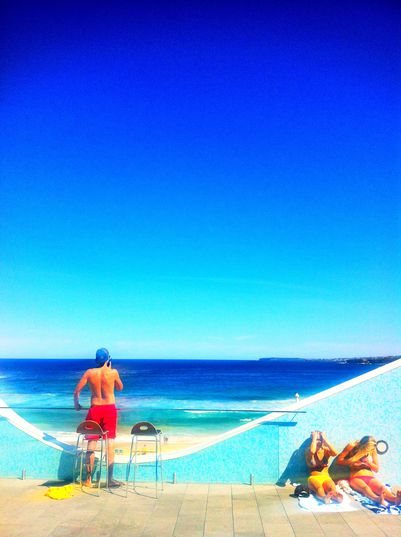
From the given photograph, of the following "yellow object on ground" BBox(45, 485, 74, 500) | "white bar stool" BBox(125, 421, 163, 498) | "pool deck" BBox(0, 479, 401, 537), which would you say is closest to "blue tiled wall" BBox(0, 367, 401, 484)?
"white bar stool" BBox(125, 421, 163, 498)

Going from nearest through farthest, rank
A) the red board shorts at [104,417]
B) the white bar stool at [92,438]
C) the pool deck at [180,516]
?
the pool deck at [180,516]
the white bar stool at [92,438]
the red board shorts at [104,417]

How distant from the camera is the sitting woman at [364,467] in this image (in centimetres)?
433

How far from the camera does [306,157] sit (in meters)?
12.8

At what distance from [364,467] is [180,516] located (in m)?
1.62

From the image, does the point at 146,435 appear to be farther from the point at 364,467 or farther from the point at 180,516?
the point at 364,467

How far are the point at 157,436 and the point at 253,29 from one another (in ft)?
13.6

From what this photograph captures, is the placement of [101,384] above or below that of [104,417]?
above

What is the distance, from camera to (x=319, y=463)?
4.62 metres

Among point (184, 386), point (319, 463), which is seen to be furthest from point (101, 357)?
point (184, 386)

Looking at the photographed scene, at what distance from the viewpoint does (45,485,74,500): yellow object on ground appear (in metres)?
4.37

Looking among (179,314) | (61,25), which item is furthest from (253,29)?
(179,314)

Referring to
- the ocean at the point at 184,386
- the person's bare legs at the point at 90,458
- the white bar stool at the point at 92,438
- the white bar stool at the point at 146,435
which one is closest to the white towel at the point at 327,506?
the white bar stool at the point at 146,435

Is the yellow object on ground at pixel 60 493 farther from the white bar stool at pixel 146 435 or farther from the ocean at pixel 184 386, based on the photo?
the ocean at pixel 184 386

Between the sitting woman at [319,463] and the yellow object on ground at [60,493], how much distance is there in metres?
2.00
